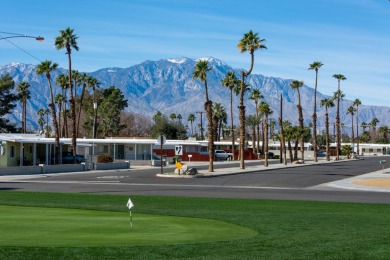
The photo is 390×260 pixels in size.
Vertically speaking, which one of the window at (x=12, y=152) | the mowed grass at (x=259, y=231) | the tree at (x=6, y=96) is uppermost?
the tree at (x=6, y=96)

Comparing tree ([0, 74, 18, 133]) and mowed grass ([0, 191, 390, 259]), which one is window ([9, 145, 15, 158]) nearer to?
mowed grass ([0, 191, 390, 259])

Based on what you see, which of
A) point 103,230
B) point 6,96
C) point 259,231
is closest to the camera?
point 103,230

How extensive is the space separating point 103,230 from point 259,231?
12.6 ft

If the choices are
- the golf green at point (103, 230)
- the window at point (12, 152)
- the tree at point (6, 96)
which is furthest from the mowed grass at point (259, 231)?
the tree at point (6, 96)

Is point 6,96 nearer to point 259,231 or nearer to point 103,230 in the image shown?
point 259,231

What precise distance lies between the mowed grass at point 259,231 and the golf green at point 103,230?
206mm

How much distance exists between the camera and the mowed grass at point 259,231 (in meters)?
12.6

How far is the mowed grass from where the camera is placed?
1265 centimetres

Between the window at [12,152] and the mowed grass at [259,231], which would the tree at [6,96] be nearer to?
the window at [12,152]

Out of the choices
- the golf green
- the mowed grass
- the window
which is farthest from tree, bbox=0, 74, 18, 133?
the golf green

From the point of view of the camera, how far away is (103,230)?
1577 centimetres

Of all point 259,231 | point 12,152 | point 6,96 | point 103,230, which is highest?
point 6,96

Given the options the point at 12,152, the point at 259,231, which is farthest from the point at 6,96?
the point at 259,231

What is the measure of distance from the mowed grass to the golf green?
0.67 ft
